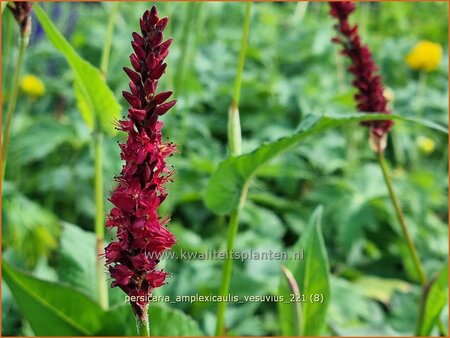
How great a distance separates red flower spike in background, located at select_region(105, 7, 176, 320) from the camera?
604 millimetres

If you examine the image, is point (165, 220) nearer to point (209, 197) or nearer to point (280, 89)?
point (209, 197)

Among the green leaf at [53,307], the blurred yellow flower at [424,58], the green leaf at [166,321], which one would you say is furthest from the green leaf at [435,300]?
the blurred yellow flower at [424,58]

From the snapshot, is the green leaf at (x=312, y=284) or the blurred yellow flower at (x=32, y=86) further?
the blurred yellow flower at (x=32, y=86)

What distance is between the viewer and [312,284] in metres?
1.08

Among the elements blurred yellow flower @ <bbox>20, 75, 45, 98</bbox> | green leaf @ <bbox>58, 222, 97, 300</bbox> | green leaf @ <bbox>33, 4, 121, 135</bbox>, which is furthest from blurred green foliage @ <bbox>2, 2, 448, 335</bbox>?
green leaf @ <bbox>33, 4, 121, 135</bbox>

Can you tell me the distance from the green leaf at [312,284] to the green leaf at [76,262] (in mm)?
365

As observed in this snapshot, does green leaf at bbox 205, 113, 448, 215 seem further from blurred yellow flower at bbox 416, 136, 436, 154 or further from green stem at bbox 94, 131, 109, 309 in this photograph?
blurred yellow flower at bbox 416, 136, 436, 154

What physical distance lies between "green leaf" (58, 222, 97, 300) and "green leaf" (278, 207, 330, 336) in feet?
1.20

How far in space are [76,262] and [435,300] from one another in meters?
0.65

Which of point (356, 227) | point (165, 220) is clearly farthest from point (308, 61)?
point (165, 220)

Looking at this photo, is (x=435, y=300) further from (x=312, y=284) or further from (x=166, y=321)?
(x=166, y=321)

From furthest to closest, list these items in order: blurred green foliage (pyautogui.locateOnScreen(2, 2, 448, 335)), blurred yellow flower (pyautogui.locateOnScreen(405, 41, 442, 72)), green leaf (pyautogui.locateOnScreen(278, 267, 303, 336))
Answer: blurred yellow flower (pyautogui.locateOnScreen(405, 41, 442, 72)), blurred green foliage (pyautogui.locateOnScreen(2, 2, 448, 335)), green leaf (pyautogui.locateOnScreen(278, 267, 303, 336))

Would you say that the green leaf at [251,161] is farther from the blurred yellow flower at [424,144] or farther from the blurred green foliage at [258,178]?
the blurred yellow flower at [424,144]

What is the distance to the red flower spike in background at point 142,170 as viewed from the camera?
0.60 metres
